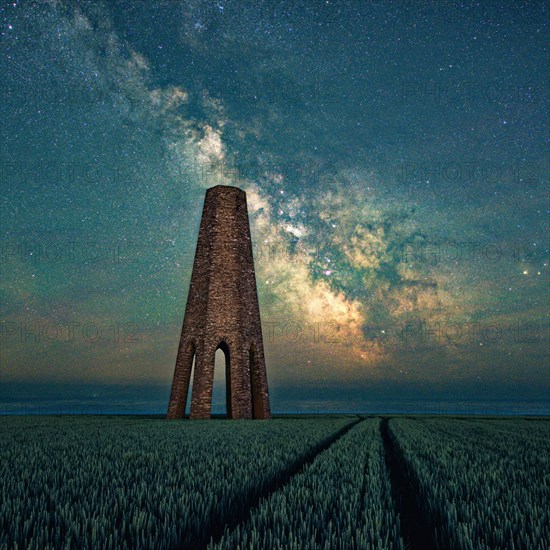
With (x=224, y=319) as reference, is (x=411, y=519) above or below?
below

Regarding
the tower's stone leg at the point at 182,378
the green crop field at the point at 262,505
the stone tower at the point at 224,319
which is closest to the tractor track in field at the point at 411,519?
the green crop field at the point at 262,505

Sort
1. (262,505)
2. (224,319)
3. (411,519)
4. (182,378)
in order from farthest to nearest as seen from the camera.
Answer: (182,378), (224,319), (411,519), (262,505)

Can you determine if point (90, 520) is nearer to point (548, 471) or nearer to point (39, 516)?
point (39, 516)

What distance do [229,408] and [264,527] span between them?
22088mm

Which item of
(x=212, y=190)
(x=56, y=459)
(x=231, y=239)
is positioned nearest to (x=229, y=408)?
(x=231, y=239)

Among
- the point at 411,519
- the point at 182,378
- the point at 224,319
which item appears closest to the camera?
the point at 411,519

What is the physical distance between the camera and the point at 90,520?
2.07m

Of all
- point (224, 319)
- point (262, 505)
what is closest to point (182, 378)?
point (224, 319)

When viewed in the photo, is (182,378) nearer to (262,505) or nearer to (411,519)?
(411,519)

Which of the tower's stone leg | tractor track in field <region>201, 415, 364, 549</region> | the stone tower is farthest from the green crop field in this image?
the tower's stone leg

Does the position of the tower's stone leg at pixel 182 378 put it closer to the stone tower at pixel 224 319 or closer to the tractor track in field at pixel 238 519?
the stone tower at pixel 224 319

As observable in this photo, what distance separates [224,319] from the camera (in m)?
A: 21.5

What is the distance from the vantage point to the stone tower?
20.9m

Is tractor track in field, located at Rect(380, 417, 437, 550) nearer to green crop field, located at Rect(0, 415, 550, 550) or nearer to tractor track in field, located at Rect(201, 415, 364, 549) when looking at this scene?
green crop field, located at Rect(0, 415, 550, 550)
